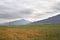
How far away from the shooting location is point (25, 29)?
1.28 meters

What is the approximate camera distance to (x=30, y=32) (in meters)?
1.27

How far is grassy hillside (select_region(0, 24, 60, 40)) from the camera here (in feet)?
4.09

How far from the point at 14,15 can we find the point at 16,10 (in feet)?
0.18

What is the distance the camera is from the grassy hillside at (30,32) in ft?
4.09

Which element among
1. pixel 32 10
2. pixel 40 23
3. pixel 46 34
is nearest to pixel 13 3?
pixel 32 10

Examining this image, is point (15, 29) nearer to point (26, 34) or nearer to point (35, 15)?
point (26, 34)

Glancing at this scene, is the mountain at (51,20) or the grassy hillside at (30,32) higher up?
the mountain at (51,20)

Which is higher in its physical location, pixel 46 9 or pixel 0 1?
pixel 0 1

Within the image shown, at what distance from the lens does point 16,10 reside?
4.35 ft

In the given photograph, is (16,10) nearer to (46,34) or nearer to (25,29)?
(25,29)

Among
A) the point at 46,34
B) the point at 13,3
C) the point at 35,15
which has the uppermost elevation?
the point at 13,3

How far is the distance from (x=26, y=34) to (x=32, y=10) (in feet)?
0.77

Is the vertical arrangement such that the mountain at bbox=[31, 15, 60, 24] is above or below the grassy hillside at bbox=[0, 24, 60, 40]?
above

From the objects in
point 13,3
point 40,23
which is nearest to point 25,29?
point 40,23
